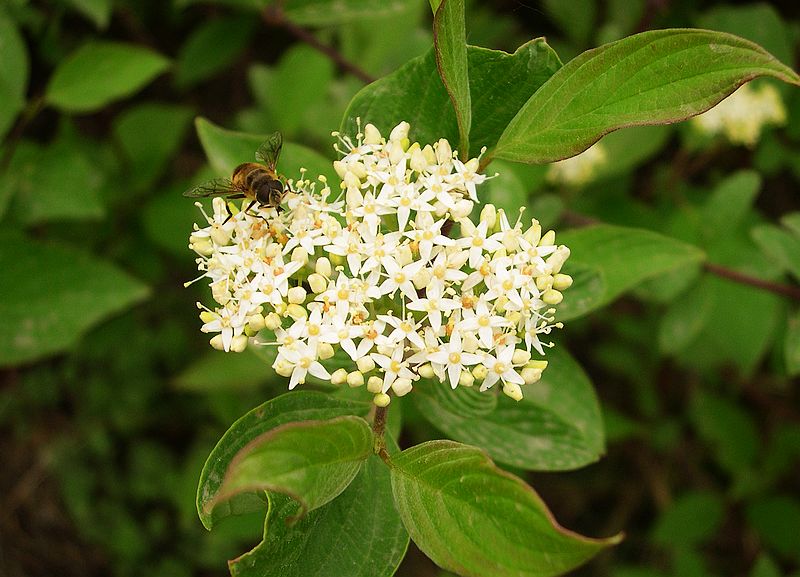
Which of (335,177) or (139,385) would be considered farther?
(139,385)

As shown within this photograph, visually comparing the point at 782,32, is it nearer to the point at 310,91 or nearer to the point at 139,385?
the point at 310,91

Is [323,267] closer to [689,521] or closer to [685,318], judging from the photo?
[685,318]

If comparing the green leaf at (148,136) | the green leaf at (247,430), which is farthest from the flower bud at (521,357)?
the green leaf at (148,136)

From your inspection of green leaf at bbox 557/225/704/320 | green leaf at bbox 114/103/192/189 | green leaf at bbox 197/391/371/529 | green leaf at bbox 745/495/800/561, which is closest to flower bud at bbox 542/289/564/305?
green leaf at bbox 197/391/371/529

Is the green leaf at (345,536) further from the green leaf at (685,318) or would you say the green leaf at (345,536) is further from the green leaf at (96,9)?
the green leaf at (96,9)

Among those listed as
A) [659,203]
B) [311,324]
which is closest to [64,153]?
Result: [311,324]

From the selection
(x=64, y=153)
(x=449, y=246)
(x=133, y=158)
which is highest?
(x=449, y=246)
